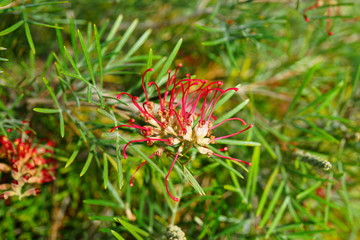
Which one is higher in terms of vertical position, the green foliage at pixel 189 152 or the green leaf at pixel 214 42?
the green leaf at pixel 214 42

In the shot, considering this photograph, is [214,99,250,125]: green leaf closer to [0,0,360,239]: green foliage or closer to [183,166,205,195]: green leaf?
[0,0,360,239]: green foliage

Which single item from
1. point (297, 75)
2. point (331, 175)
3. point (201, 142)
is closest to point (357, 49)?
point (297, 75)

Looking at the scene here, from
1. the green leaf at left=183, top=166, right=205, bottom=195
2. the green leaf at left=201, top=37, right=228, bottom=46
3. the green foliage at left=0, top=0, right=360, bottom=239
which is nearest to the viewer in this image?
the green leaf at left=183, top=166, right=205, bottom=195

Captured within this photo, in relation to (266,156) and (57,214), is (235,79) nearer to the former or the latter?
(266,156)

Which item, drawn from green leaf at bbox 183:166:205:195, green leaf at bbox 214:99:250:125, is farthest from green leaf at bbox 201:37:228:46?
green leaf at bbox 183:166:205:195

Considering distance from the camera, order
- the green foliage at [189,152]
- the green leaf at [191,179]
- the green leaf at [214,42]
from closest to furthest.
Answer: the green leaf at [191,179] < the green foliage at [189,152] < the green leaf at [214,42]

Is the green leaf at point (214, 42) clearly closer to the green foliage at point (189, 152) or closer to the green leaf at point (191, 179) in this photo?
the green foliage at point (189, 152)

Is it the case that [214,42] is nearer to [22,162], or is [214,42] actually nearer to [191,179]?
[191,179]

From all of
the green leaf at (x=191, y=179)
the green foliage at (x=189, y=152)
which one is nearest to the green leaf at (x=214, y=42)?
the green foliage at (x=189, y=152)
